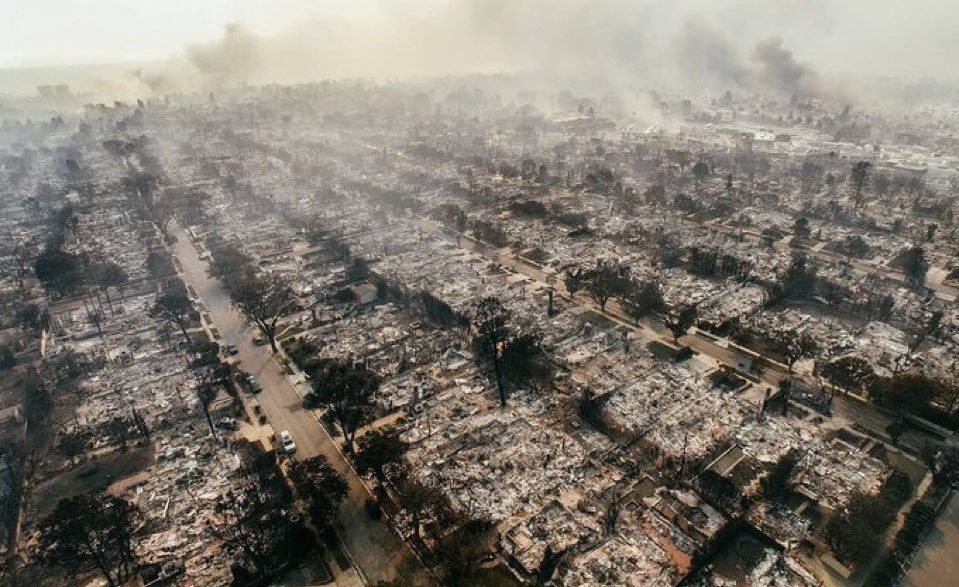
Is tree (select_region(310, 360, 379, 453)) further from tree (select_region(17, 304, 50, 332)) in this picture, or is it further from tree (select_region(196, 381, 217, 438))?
tree (select_region(17, 304, 50, 332))

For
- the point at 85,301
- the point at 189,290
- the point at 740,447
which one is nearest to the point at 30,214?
the point at 85,301

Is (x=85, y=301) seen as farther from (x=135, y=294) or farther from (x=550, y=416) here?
(x=550, y=416)

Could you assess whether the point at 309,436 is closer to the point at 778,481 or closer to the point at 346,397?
the point at 346,397

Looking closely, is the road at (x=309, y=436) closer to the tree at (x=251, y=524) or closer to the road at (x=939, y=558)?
the tree at (x=251, y=524)

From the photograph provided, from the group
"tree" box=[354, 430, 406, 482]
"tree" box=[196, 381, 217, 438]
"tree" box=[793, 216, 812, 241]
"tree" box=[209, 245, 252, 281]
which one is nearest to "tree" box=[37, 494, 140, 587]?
"tree" box=[196, 381, 217, 438]

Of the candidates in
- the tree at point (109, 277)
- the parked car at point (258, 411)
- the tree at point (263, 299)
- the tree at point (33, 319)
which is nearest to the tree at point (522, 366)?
the parked car at point (258, 411)

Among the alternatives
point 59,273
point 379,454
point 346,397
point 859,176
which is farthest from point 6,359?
point 859,176
